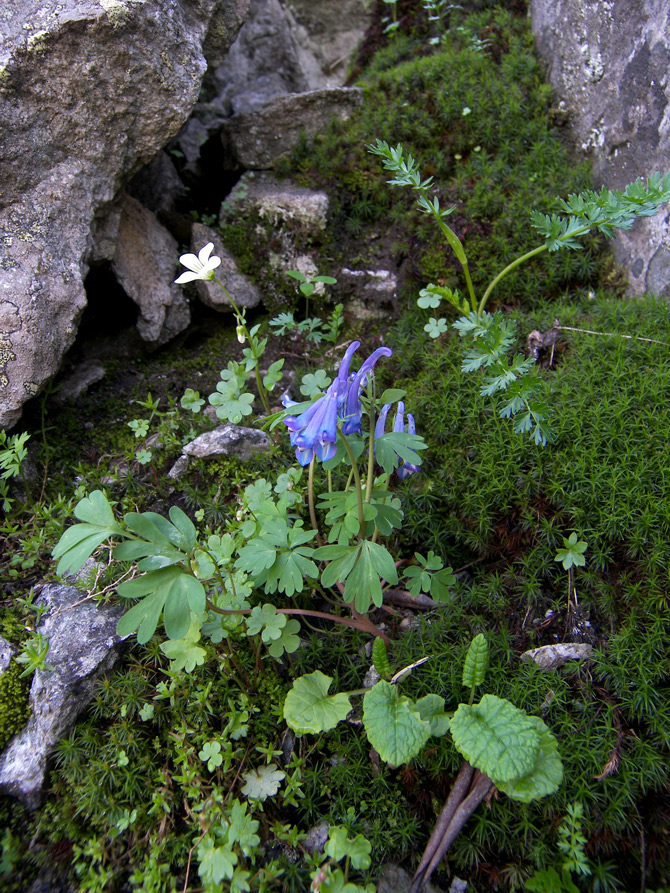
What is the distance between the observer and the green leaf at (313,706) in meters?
2.12

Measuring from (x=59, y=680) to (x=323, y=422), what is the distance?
1.66 metres

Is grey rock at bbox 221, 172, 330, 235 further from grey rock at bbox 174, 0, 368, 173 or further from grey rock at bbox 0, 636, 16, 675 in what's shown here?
grey rock at bbox 0, 636, 16, 675

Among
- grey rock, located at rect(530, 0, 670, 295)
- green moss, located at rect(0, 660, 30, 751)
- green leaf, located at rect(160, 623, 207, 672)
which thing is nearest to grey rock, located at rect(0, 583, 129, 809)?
green moss, located at rect(0, 660, 30, 751)

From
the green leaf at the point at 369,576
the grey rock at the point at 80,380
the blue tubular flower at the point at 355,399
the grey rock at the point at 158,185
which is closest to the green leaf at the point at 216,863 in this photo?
the green leaf at the point at 369,576

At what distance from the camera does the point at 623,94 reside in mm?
3518

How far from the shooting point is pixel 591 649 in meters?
2.37

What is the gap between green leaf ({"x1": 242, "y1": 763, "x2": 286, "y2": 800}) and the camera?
85.7 inches

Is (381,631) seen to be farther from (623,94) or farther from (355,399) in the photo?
(623,94)

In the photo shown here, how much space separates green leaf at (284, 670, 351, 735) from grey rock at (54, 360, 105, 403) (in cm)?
240

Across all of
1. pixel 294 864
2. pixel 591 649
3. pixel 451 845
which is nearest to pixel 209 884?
pixel 294 864

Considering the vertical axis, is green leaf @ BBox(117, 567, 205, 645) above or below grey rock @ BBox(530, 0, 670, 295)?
below

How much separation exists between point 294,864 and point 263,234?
385cm

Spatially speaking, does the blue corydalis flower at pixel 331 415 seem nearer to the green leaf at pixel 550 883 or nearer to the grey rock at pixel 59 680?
the grey rock at pixel 59 680

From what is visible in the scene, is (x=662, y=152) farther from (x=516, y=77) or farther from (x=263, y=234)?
(x=263, y=234)
